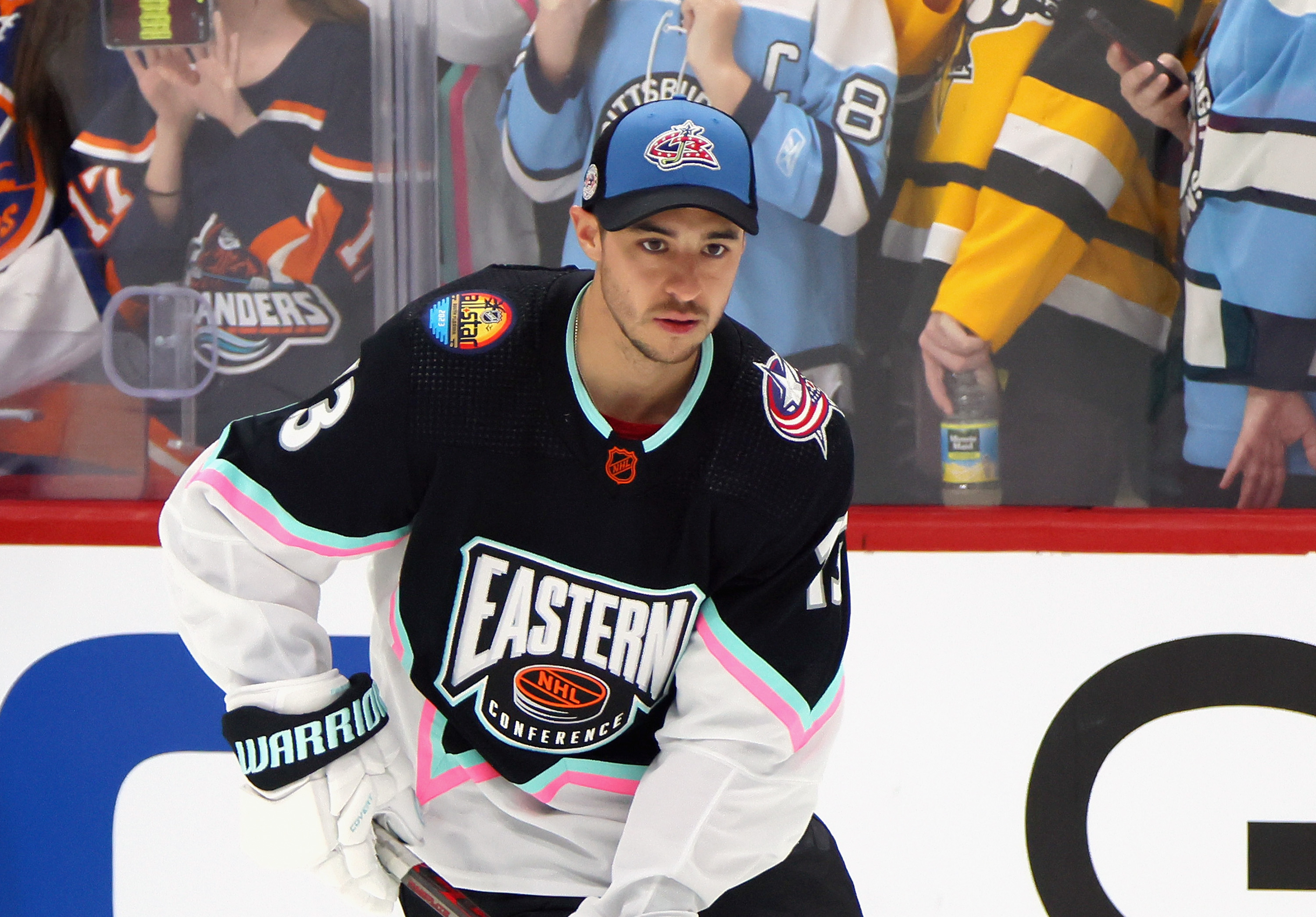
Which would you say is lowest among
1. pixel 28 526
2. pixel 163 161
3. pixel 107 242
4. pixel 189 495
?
pixel 28 526

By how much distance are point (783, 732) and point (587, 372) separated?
445 mm

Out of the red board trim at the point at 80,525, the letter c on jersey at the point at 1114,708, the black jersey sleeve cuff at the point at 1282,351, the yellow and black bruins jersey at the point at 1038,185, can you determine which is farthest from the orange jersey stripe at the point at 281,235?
the black jersey sleeve cuff at the point at 1282,351

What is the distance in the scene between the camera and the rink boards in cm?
178

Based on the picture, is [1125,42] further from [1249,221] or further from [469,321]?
→ [469,321]

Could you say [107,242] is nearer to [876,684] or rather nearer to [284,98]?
[284,98]

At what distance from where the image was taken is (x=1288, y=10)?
1798 mm

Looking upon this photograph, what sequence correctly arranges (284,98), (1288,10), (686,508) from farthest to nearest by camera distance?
(284,98), (1288,10), (686,508)

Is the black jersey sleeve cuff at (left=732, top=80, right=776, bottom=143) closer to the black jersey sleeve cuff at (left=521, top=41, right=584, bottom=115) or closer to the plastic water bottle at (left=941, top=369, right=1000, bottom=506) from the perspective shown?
the black jersey sleeve cuff at (left=521, top=41, right=584, bottom=115)

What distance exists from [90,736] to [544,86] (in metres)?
1.27

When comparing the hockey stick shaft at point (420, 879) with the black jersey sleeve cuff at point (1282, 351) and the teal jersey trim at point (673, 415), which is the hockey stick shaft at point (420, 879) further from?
the black jersey sleeve cuff at point (1282, 351)

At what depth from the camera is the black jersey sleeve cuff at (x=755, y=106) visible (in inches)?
72.9

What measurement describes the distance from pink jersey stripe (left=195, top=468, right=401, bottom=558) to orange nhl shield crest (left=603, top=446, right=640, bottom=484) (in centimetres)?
31

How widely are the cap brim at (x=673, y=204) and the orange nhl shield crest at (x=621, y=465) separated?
0.23 m

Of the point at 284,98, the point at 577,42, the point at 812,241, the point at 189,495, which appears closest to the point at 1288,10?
the point at 812,241
